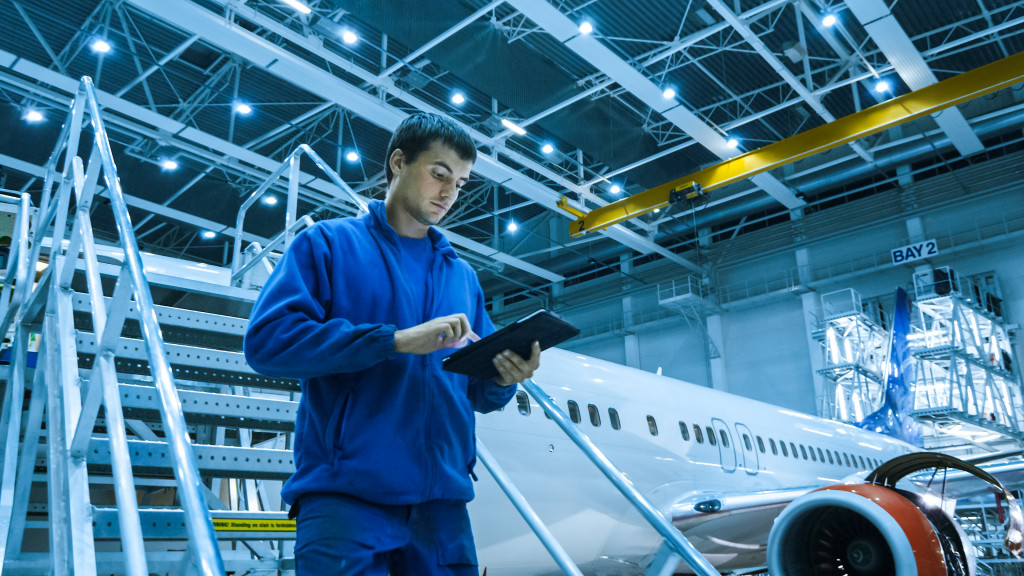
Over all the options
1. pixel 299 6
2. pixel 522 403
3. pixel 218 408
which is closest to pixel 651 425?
pixel 522 403

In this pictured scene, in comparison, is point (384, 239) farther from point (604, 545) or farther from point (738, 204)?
point (738, 204)

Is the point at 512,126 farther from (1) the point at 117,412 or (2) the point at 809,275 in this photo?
(1) the point at 117,412

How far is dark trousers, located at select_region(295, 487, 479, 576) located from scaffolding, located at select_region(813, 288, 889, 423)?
18.3 metres

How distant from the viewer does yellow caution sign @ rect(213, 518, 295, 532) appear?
298cm

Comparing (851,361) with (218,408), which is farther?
(851,361)

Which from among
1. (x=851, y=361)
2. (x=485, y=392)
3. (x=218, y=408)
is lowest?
(x=485, y=392)

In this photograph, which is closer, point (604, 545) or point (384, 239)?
point (384, 239)

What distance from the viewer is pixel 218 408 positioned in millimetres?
3082

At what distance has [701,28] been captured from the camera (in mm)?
14734

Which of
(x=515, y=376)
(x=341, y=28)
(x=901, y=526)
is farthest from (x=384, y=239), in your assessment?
(x=341, y=28)

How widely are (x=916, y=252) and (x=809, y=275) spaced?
2.87 meters

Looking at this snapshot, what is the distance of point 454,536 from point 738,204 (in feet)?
72.9

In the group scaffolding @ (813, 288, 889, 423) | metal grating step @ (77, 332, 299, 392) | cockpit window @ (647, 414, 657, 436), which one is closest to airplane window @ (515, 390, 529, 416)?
cockpit window @ (647, 414, 657, 436)

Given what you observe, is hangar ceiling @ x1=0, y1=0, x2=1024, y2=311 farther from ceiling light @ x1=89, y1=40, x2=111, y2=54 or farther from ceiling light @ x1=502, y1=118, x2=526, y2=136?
ceiling light @ x1=502, y1=118, x2=526, y2=136
